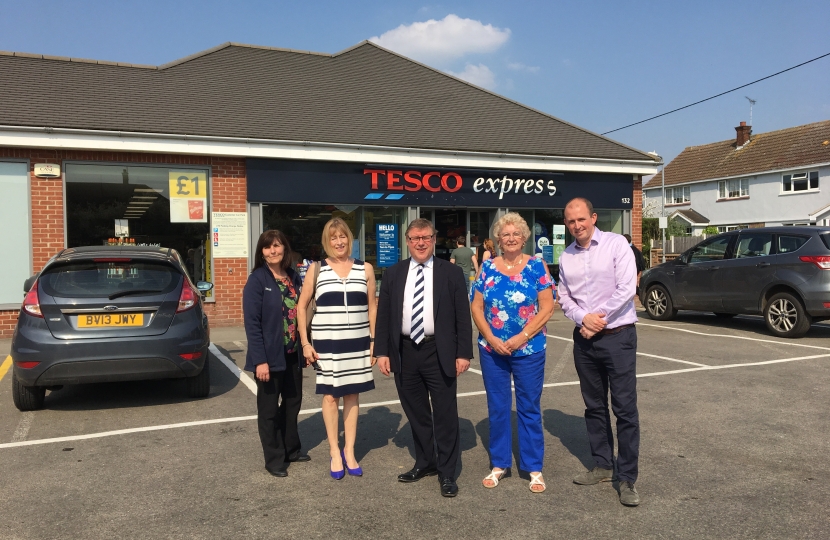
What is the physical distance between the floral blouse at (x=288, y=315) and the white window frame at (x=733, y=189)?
38.5 metres

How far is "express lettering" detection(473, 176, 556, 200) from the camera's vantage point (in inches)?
597

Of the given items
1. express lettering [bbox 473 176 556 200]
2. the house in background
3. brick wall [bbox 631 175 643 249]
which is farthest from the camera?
the house in background

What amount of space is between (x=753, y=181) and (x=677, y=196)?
286 inches

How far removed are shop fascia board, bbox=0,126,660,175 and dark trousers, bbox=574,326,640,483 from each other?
9531 mm

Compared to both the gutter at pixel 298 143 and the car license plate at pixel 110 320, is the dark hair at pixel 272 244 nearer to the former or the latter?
the car license plate at pixel 110 320

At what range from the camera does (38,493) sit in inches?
163

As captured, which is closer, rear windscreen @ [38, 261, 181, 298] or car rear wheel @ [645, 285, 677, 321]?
rear windscreen @ [38, 261, 181, 298]

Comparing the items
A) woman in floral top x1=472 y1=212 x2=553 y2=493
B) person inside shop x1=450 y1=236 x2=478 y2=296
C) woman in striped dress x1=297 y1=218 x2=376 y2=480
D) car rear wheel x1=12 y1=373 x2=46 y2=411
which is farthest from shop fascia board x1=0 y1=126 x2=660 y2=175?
woman in floral top x1=472 y1=212 x2=553 y2=493

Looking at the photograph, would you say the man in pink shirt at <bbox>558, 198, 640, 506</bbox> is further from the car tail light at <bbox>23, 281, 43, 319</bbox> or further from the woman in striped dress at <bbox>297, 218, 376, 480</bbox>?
the car tail light at <bbox>23, 281, 43, 319</bbox>

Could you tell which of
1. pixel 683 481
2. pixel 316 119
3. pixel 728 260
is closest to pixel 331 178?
pixel 316 119

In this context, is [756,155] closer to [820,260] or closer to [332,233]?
[820,260]

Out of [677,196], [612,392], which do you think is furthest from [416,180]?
[677,196]

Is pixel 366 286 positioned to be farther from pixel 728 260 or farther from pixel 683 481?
pixel 728 260

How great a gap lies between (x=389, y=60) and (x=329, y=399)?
15081 mm
